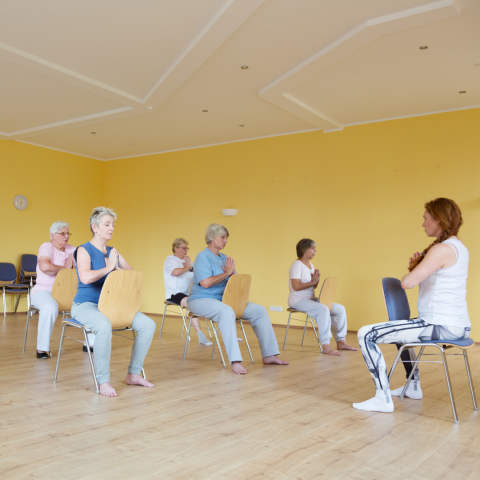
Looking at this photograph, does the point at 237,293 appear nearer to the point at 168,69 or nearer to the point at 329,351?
the point at 329,351

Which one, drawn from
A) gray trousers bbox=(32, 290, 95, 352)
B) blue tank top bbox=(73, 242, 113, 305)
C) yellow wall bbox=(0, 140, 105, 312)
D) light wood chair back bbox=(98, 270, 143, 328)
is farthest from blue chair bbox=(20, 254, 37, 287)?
light wood chair back bbox=(98, 270, 143, 328)

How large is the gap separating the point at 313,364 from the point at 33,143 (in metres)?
6.32

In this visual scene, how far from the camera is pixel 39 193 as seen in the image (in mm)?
8180

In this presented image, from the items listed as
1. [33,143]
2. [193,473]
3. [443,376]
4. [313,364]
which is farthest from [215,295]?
[33,143]

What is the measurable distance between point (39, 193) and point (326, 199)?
491 centimetres

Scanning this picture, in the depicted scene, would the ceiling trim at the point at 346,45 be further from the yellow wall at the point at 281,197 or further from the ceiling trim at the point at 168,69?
the yellow wall at the point at 281,197

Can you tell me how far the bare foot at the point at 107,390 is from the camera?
9.73 ft

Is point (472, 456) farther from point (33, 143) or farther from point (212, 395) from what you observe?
point (33, 143)

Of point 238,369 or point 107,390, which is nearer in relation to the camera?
point 107,390

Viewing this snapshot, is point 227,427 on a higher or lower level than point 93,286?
lower

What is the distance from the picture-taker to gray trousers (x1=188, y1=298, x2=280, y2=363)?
3.75 metres

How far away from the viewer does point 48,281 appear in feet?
14.4

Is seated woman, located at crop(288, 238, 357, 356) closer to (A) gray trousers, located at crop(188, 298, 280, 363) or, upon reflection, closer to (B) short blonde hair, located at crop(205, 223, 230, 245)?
(A) gray trousers, located at crop(188, 298, 280, 363)

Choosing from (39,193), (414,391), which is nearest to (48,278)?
(414,391)
